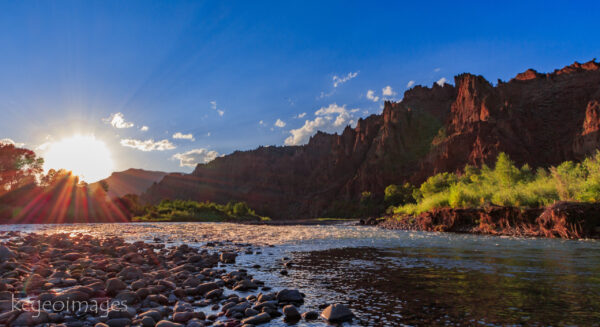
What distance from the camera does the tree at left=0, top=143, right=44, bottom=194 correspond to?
69312 millimetres

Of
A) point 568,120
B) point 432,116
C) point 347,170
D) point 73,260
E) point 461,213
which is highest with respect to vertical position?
point 432,116

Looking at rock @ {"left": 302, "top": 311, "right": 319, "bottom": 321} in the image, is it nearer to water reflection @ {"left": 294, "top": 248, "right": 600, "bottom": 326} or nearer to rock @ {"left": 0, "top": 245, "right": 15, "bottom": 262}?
water reflection @ {"left": 294, "top": 248, "right": 600, "bottom": 326}

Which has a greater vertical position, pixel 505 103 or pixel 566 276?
pixel 505 103

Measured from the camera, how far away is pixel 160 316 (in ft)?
21.5

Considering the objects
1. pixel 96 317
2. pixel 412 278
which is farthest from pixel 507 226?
pixel 96 317

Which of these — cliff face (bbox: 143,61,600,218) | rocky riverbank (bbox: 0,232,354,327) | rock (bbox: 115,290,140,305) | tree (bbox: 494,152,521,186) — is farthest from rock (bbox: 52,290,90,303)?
cliff face (bbox: 143,61,600,218)

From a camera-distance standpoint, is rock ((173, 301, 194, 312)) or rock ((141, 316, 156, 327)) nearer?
rock ((141, 316, 156, 327))

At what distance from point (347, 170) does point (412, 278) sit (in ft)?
604

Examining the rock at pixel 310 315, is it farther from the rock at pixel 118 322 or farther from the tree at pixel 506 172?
the tree at pixel 506 172

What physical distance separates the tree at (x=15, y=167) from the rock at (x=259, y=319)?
85001mm

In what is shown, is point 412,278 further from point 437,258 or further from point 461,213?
point 461,213

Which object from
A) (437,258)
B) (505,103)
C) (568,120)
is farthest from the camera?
(505,103)

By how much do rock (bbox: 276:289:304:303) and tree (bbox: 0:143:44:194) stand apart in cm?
8424

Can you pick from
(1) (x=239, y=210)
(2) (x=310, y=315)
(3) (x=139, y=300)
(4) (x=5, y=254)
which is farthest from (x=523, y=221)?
(1) (x=239, y=210)
